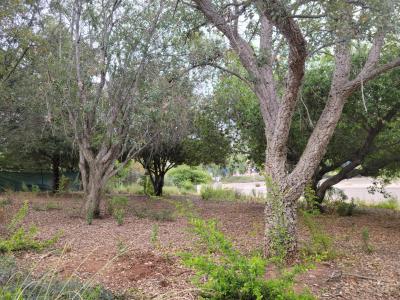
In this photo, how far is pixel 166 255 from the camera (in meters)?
5.48

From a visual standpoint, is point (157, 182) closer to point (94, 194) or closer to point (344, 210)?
point (94, 194)

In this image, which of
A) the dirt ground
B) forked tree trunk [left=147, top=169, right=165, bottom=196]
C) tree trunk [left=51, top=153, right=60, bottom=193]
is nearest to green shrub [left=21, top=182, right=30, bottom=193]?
tree trunk [left=51, top=153, right=60, bottom=193]

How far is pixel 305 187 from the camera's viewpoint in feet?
17.7

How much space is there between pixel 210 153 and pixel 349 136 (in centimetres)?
441

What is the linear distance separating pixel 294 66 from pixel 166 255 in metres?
3.02

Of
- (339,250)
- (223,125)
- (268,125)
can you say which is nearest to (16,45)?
(223,125)

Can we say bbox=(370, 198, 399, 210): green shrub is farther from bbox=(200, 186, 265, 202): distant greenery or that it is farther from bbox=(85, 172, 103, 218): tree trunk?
bbox=(85, 172, 103, 218): tree trunk

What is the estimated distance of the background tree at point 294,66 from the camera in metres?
4.37

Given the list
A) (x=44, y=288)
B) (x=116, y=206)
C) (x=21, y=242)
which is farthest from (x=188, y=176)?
(x=44, y=288)

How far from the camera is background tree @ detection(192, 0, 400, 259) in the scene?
4367 mm

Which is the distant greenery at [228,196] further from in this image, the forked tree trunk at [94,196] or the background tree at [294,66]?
the background tree at [294,66]

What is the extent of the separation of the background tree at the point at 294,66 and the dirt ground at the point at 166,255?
0.87m

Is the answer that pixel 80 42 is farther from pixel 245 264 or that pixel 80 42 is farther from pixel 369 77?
pixel 245 264

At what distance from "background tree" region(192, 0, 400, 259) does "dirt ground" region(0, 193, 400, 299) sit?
873mm
